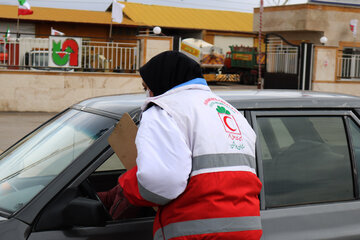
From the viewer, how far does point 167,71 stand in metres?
2.43

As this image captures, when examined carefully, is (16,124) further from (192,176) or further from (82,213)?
(192,176)

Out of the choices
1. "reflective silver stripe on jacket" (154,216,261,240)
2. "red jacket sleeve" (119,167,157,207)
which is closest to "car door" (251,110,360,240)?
"reflective silver stripe on jacket" (154,216,261,240)

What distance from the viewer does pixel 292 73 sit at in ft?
72.8

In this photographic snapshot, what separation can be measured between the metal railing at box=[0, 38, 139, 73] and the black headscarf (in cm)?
1462

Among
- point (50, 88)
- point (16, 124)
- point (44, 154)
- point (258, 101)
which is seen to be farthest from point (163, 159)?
point (50, 88)

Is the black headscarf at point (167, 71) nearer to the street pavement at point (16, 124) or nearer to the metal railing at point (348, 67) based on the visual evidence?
the street pavement at point (16, 124)

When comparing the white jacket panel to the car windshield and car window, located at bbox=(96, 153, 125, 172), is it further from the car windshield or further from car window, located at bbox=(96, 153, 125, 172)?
car window, located at bbox=(96, 153, 125, 172)

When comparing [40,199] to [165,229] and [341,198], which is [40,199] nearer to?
[165,229]

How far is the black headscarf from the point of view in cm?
242

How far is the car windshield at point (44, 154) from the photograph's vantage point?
275cm

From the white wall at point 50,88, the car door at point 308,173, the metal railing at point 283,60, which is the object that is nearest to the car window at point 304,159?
the car door at point 308,173

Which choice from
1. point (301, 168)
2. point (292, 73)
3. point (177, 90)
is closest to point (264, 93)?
point (301, 168)

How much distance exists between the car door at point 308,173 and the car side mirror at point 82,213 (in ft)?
2.72

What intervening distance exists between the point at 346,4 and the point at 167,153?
27.2 metres
